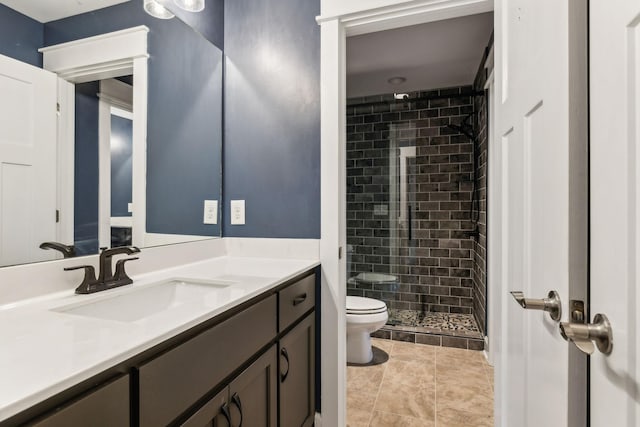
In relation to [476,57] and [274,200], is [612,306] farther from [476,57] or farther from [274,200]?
[476,57]

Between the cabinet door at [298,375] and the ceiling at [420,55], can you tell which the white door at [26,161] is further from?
the ceiling at [420,55]

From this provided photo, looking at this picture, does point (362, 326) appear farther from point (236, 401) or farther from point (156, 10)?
point (156, 10)

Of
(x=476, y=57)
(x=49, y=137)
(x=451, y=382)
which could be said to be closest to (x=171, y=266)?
(x=49, y=137)

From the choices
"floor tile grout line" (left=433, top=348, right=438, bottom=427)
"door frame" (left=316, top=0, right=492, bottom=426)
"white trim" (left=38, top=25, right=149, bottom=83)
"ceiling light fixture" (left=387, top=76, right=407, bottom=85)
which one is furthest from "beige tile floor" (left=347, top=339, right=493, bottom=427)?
"ceiling light fixture" (left=387, top=76, right=407, bottom=85)

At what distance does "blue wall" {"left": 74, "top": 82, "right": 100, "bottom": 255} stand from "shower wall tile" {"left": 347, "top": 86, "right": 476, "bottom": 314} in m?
2.84

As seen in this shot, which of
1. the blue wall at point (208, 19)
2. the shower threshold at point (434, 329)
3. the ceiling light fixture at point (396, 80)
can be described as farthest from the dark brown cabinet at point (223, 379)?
the ceiling light fixture at point (396, 80)

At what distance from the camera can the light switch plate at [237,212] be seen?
6.14 ft

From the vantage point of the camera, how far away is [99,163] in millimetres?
1263

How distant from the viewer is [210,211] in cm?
186

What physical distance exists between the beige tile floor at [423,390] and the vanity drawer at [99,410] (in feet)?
4.90

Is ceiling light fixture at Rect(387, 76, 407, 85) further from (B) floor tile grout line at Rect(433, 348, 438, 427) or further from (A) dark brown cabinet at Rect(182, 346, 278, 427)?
(A) dark brown cabinet at Rect(182, 346, 278, 427)

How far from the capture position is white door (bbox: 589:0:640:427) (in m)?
0.47

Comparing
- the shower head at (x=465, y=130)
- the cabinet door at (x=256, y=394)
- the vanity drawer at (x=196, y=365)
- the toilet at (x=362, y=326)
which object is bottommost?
the toilet at (x=362, y=326)

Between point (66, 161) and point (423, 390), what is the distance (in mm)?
2217
